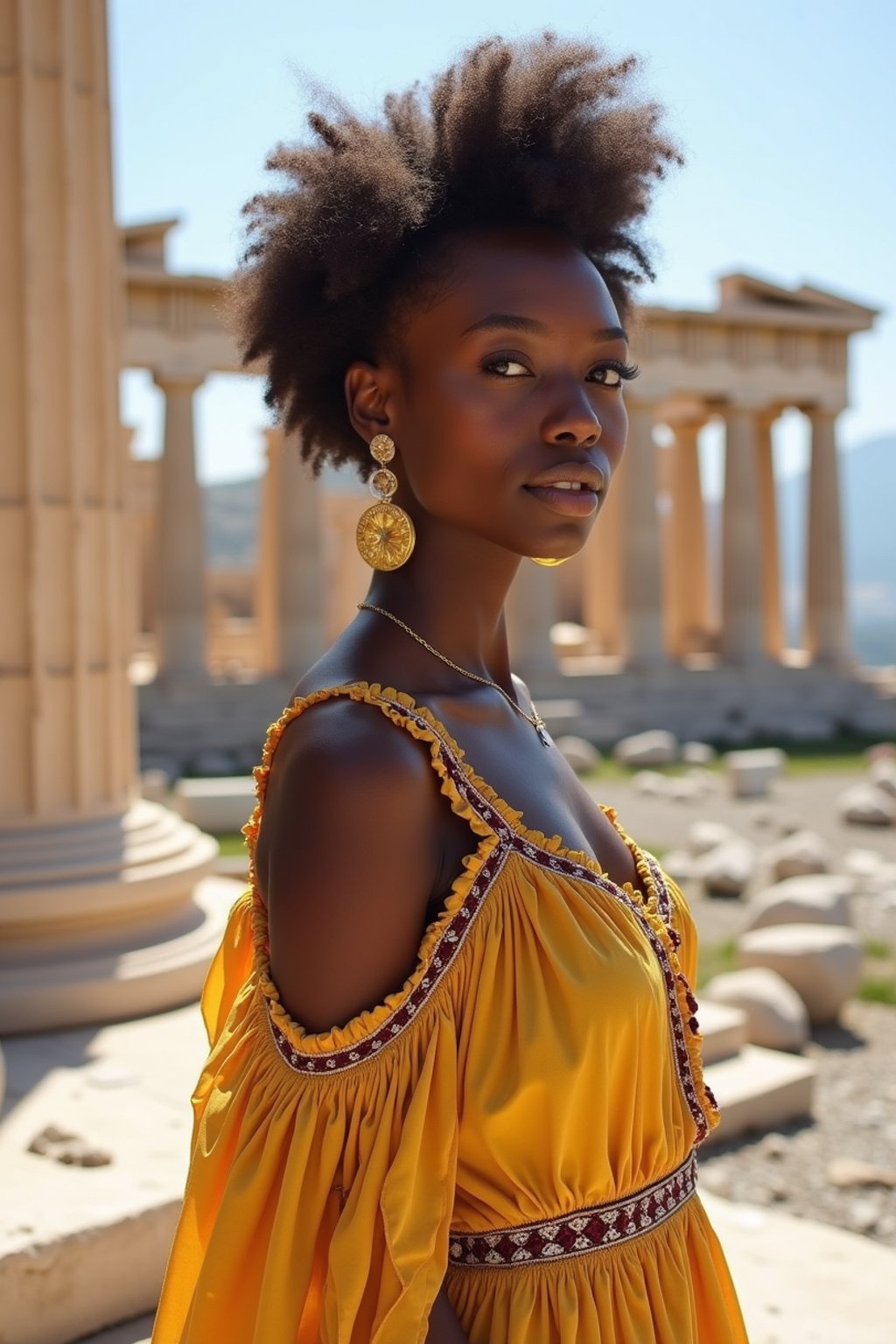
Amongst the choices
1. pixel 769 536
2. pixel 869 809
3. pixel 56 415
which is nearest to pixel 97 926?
pixel 56 415

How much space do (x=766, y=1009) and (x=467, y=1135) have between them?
285 inches

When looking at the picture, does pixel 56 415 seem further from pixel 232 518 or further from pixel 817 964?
pixel 232 518

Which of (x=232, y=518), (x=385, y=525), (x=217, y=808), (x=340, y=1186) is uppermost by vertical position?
(x=232, y=518)

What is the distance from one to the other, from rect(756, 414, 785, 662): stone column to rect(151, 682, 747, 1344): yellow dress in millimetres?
36225

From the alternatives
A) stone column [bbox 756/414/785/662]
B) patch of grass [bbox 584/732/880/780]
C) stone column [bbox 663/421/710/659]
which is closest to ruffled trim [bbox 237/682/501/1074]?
patch of grass [bbox 584/732/880/780]

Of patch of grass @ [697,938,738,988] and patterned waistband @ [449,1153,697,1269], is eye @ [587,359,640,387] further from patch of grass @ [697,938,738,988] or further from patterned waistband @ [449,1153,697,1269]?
patch of grass @ [697,938,738,988]

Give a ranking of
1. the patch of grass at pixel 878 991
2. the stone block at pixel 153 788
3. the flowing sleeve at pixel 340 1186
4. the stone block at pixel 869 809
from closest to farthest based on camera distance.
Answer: the flowing sleeve at pixel 340 1186 < the patch of grass at pixel 878 991 < the stone block at pixel 869 809 < the stone block at pixel 153 788

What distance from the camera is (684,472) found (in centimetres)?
3928

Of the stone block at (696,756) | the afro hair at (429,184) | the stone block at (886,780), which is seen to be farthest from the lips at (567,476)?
the stone block at (696,756)

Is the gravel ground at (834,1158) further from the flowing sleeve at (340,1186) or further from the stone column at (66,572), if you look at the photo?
the flowing sleeve at (340,1186)

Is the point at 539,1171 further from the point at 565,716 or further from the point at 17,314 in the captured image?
the point at 565,716

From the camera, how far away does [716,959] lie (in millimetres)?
10883

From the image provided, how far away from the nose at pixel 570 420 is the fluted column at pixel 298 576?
28.5 metres

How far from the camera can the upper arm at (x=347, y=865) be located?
208cm
